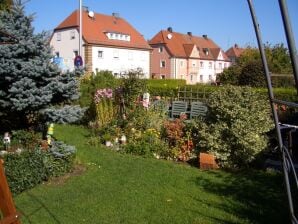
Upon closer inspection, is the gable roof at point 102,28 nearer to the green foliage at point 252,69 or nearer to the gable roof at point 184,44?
the gable roof at point 184,44

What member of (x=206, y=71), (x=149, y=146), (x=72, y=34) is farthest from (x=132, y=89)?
(x=206, y=71)

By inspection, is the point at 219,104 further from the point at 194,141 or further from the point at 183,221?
the point at 183,221

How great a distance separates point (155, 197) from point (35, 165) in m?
2.38

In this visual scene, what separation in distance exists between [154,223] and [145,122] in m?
6.95

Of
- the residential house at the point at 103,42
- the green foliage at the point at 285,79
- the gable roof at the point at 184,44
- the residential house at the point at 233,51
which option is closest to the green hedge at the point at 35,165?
the green foliage at the point at 285,79

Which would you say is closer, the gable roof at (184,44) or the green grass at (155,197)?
the green grass at (155,197)

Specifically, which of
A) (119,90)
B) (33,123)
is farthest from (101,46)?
(33,123)

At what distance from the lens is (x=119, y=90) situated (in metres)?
14.7

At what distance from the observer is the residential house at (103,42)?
48.7 meters

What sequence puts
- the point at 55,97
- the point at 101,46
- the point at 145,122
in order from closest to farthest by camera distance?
1. the point at 55,97
2. the point at 145,122
3. the point at 101,46

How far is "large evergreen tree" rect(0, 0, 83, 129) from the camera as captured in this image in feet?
27.6

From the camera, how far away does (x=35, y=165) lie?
7.48 m

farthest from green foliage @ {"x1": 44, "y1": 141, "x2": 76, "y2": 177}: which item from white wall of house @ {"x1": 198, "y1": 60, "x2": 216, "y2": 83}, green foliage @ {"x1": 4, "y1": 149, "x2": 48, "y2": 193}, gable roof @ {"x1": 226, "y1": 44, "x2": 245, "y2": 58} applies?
gable roof @ {"x1": 226, "y1": 44, "x2": 245, "y2": 58}

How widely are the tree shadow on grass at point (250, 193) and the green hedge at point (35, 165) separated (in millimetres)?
2735
